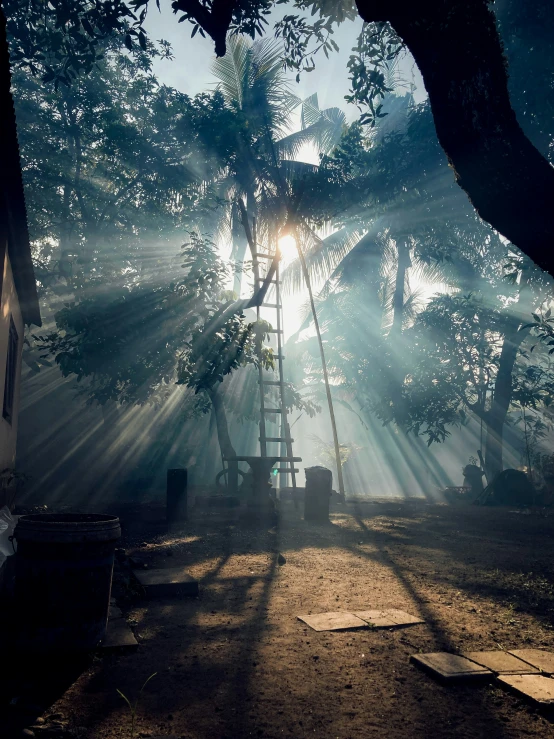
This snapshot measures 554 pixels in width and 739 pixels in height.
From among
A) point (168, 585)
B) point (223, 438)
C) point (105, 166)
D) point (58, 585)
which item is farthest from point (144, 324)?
point (58, 585)

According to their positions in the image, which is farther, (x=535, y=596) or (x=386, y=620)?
(x=535, y=596)

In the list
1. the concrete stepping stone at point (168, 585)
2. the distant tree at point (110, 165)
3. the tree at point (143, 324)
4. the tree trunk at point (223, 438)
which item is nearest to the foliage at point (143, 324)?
the tree at point (143, 324)

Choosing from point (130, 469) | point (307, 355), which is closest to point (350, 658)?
point (130, 469)

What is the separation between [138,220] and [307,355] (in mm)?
15840

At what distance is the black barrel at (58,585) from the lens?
379 cm

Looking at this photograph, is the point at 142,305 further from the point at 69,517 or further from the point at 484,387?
the point at 484,387

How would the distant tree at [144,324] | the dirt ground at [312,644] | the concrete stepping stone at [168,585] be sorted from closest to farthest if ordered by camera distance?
the dirt ground at [312,644]
the concrete stepping stone at [168,585]
the distant tree at [144,324]

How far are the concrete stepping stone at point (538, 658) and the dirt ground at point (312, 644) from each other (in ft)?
0.85

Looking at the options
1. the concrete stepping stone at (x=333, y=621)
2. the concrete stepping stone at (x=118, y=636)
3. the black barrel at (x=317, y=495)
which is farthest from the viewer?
the black barrel at (x=317, y=495)

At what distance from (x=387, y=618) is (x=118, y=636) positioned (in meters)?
2.32

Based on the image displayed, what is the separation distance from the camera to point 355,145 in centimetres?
2000

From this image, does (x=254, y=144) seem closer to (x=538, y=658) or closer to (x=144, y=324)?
(x=144, y=324)

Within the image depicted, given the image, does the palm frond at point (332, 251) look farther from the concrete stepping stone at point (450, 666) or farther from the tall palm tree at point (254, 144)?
the concrete stepping stone at point (450, 666)

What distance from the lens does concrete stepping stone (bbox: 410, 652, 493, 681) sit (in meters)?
3.66
